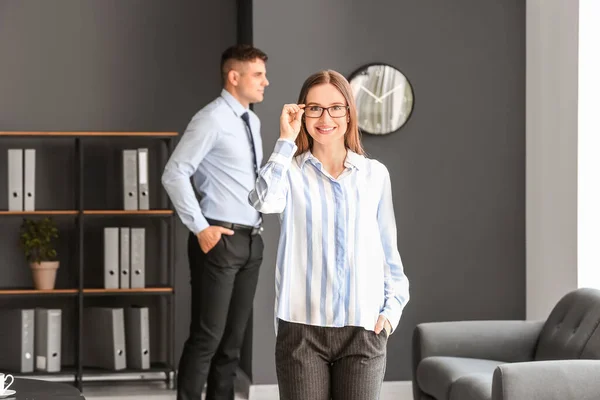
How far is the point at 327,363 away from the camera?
254 centimetres

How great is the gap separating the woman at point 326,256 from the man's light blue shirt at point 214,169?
1879 mm

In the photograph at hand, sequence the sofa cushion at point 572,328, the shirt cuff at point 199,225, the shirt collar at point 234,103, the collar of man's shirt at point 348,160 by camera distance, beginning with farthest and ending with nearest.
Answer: the shirt collar at point 234,103, the shirt cuff at point 199,225, the sofa cushion at point 572,328, the collar of man's shirt at point 348,160

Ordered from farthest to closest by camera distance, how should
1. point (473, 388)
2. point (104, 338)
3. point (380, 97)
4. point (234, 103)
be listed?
1. point (104, 338)
2. point (380, 97)
3. point (234, 103)
4. point (473, 388)

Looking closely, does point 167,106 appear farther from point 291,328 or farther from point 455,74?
point 291,328

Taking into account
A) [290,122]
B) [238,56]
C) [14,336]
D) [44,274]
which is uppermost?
[238,56]

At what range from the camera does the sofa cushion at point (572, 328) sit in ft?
13.1

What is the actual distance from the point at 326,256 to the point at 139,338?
3.32 metres

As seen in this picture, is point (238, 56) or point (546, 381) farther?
point (238, 56)

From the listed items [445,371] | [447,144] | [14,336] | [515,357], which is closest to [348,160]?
[445,371]

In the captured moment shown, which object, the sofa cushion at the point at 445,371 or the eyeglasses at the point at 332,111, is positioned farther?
the sofa cushion at the point at 445,371

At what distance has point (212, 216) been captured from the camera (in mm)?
4520

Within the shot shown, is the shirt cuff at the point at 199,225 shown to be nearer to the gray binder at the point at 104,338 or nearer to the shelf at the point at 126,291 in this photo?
the shelf at the point at 126,291

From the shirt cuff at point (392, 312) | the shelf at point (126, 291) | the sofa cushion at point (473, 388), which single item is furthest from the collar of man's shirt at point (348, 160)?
the shelf at point (126, 291)

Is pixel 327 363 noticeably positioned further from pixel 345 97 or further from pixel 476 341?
pixel 476 341
